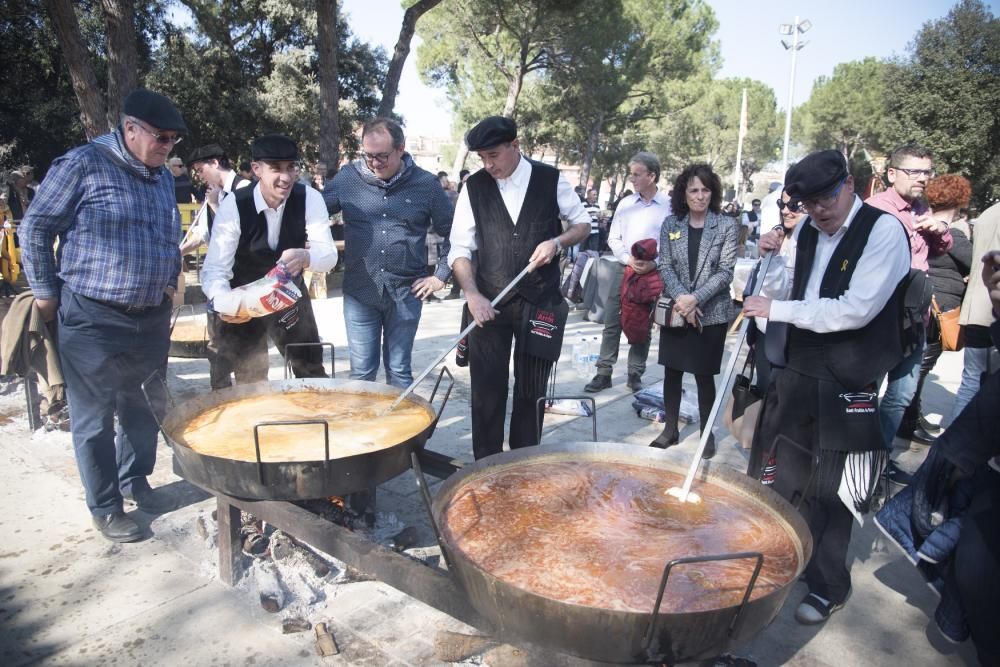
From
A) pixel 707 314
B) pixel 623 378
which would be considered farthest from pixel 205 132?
pixel 707 314

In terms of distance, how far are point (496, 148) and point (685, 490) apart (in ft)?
5.94

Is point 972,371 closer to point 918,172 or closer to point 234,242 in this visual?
point 918,172

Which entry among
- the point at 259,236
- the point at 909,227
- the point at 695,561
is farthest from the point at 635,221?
the point at 695,561

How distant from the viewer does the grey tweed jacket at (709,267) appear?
4.12m

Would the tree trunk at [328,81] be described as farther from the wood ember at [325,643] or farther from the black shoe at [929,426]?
the wood ember at [325,643]

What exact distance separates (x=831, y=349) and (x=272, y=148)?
2.62 meters

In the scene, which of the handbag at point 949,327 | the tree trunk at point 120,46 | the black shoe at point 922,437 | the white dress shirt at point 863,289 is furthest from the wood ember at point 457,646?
the tree trunk at point 120,46

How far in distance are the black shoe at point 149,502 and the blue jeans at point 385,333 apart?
116 cm

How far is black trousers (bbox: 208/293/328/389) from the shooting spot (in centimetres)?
368

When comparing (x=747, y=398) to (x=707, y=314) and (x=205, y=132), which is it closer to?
(x=707, y=314)

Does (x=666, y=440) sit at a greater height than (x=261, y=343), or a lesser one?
lesser

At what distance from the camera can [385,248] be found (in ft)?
12.1

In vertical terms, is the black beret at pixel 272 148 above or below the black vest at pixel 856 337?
above

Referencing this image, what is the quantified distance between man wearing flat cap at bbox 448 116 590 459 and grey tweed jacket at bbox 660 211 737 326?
3.58 ft
